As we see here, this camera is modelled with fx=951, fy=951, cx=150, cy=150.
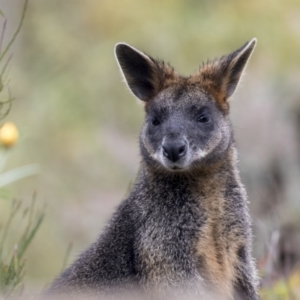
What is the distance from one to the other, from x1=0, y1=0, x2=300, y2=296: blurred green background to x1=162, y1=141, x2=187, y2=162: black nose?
734 cm

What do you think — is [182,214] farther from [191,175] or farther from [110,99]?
[110,99]

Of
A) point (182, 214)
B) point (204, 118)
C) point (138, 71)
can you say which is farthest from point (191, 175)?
point (138, 71)

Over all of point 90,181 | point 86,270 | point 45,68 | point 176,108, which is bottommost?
point 86,270

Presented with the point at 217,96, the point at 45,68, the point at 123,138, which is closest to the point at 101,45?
the point at 45,68

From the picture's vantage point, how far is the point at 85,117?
1681cm

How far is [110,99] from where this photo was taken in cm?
1761

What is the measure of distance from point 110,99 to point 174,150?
10783 mm

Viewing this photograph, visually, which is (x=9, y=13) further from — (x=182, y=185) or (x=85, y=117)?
(x=182, y=185)

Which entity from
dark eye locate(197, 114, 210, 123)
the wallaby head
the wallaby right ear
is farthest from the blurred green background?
dark eye locate(197, 114, 210, 123)

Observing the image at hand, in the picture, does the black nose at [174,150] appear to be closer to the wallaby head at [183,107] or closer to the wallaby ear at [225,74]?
the wallaby head at [183,107]

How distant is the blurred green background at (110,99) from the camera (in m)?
15.6

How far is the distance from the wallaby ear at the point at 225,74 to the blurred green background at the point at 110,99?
6973mm

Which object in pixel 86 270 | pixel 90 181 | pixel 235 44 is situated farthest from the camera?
pixel 235 44

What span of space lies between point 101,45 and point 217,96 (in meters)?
11.0
